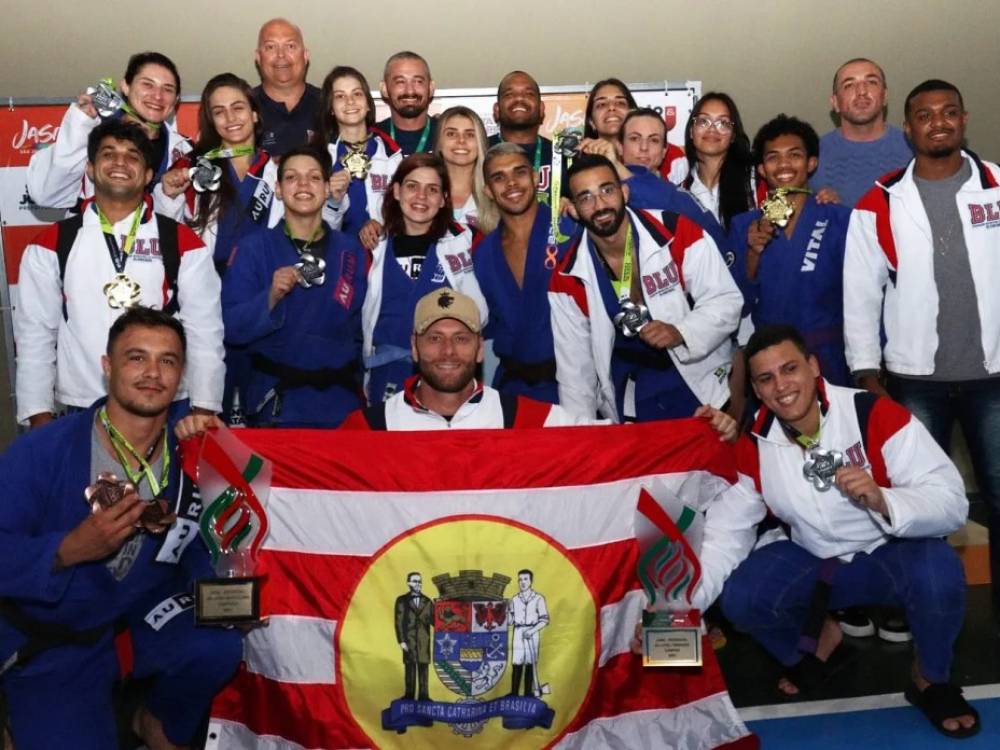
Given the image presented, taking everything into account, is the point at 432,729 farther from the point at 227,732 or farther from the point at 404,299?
the point at 404,299

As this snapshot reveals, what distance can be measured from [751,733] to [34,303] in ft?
9.83

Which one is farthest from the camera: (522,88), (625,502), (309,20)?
(309,20)

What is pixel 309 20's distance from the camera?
649cm

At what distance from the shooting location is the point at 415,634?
138 inches

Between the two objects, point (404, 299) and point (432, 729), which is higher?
point (404, 299)

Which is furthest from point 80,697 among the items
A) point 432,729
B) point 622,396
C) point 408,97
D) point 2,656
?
point 408,97

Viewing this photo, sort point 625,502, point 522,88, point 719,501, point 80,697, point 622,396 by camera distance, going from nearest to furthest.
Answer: point 80,697
point 625,502
point 719,501
point 622,396
point 522,88

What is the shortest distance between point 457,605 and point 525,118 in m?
2.76

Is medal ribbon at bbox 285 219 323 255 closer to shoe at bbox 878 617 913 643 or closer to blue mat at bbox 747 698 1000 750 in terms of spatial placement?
blue mat at bbox 747 698 1000 750

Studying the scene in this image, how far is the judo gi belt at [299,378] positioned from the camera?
4.52 meters

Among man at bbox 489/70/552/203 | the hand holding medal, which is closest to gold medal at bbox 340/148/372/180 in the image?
man at bbox 489/70/552/203

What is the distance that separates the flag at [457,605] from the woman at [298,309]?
2.66ft

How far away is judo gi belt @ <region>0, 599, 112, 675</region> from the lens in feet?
11.2

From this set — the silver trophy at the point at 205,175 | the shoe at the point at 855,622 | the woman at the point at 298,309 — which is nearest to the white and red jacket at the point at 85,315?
the woman at the point at 298,309
